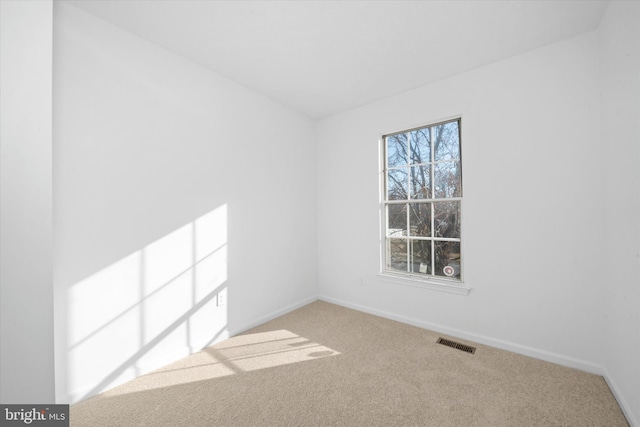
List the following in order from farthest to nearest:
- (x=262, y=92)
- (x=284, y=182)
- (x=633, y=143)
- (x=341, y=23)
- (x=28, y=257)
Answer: (x=284, y=182) < (x=262, y=92) < (x=341, y=23) < (x=633, y=143) < (x=28, y=257)

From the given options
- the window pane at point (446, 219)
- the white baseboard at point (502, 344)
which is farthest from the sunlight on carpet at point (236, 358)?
the window pane at point (446, 219)

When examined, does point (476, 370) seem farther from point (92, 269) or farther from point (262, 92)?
point (262, 92)

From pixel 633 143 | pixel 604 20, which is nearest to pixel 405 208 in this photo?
pixel 633 143

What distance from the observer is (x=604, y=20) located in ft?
6.42

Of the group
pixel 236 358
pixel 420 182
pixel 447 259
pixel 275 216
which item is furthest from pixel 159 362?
pixel 420 182

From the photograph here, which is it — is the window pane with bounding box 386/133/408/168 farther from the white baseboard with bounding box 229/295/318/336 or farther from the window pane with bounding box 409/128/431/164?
the white baseboard with bounding box 229/295/318/336

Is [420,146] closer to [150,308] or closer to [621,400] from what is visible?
[621,400]

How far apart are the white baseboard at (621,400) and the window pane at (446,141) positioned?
217 cm

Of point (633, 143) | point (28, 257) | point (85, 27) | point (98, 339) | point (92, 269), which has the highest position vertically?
point (85, 27)

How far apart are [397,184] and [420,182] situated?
297mm

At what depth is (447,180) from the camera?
2.92m

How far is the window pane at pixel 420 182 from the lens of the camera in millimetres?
3059

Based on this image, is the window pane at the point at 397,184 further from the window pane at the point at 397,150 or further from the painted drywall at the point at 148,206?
the painted drywall at the point at 148,206

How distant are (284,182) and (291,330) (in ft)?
6.06
